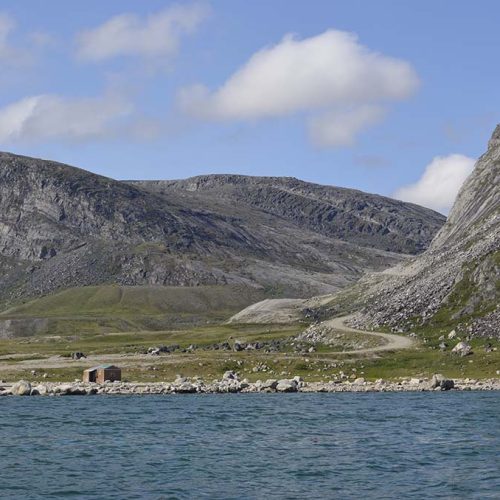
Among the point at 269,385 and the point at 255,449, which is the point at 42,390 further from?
the point at 255,449

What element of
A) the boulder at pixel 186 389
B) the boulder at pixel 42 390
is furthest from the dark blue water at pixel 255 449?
the boulder at pixel 42 390

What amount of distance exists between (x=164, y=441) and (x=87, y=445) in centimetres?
591

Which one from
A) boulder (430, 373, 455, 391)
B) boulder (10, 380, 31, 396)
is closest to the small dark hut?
boulder (10, 380, 31, 396)

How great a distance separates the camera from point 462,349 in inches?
5787

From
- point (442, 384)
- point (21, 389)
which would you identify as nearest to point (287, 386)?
point (442, 384)

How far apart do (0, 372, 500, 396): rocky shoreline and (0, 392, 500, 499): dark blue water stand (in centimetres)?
1443

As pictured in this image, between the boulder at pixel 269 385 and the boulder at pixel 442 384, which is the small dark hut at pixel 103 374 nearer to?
the boulder at pixel 269 385

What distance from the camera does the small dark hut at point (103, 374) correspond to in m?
135

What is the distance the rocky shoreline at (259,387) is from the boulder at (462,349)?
67.9ft

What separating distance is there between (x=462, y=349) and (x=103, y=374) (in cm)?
5582

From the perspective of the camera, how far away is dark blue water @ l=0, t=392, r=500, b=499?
171 feet

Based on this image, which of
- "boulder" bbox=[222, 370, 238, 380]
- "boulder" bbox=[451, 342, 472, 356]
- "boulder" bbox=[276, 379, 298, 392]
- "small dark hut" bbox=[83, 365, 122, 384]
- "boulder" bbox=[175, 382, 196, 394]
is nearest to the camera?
"boulder" bbox=[276, 379, 298, 392]

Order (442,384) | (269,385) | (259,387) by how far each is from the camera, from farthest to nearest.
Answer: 1. (259,387)
2. (269,385)
3. (442,384)

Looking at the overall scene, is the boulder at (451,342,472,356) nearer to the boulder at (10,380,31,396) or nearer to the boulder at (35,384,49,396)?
the boulder at (35,384,49,396)
